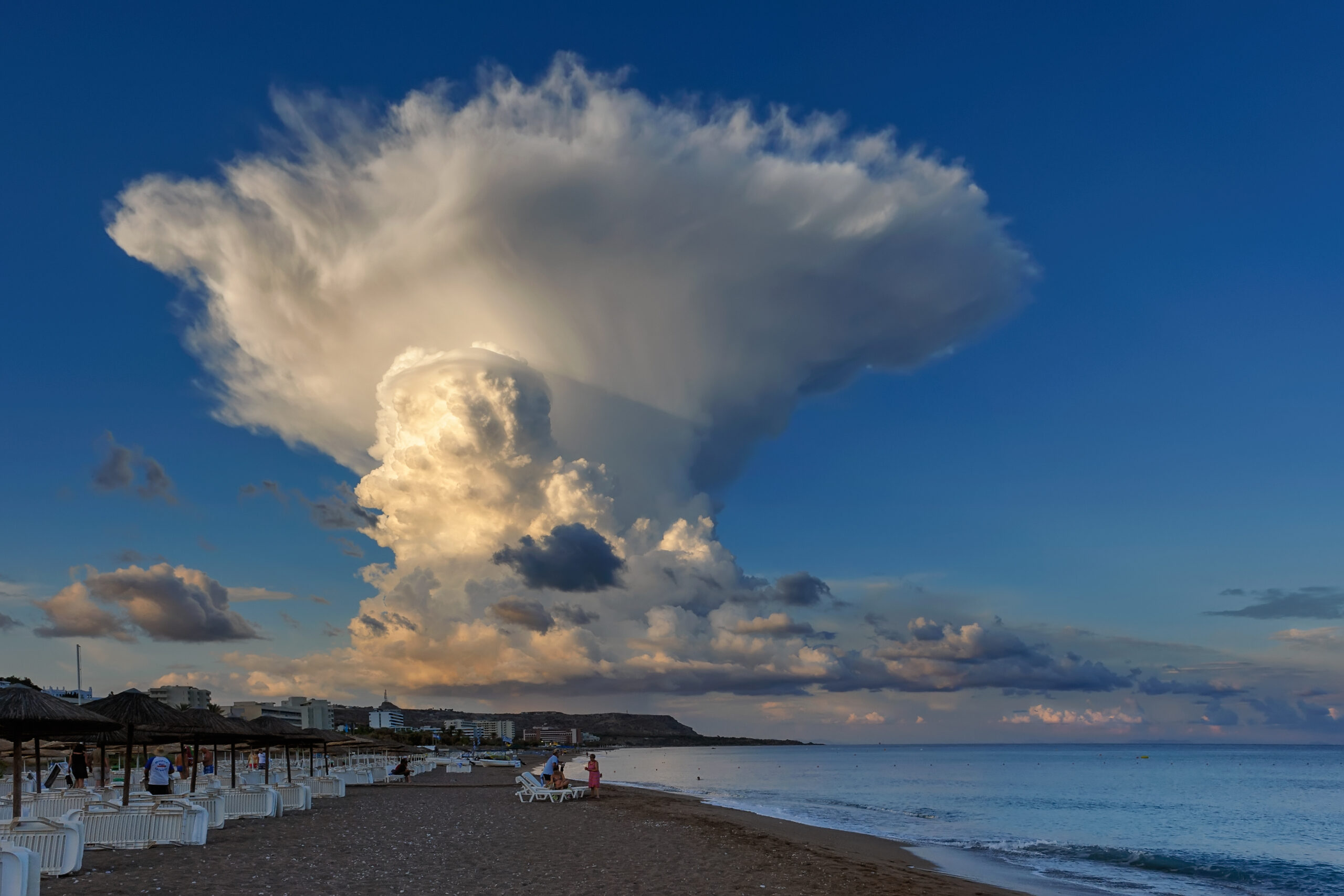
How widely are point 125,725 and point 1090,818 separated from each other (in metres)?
43.9

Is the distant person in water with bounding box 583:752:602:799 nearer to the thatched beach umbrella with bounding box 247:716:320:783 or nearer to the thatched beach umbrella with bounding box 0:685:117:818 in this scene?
the thatched beach umbrella with bounding box 247:716:320:783

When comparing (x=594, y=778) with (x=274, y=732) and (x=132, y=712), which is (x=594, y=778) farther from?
(x=132, y=712)

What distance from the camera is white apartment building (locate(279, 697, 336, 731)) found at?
14212cm

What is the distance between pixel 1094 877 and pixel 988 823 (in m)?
17.3

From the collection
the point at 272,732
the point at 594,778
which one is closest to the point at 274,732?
the point at 272,732

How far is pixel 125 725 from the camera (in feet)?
53.0

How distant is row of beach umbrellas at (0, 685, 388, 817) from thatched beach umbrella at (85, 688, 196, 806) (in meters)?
0.01

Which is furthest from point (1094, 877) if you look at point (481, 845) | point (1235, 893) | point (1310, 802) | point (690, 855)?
point (1310, 802)

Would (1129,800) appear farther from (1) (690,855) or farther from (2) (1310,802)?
(1) (690,855)

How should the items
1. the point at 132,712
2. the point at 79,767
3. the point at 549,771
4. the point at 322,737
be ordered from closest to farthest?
the point at 132,712 < the point at 79,767 < the point at 322,737 < the point at 549,771

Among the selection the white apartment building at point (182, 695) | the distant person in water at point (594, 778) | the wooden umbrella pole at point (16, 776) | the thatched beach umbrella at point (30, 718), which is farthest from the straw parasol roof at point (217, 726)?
the white apartment building at point (182, 695)

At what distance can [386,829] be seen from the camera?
2009 cm

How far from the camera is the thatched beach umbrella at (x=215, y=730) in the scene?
20750mm

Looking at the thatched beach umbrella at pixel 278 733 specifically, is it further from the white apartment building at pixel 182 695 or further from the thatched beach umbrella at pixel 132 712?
the white apartment building at pixel 182 695
